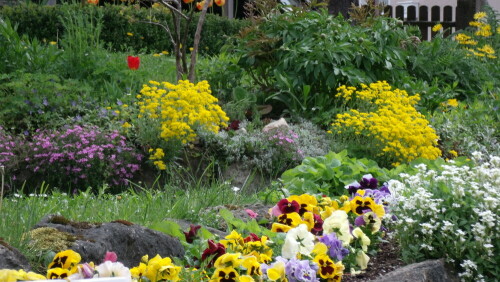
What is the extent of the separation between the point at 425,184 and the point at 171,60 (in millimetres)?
7945

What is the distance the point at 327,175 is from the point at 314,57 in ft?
10.8

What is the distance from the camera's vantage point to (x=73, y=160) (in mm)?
6340

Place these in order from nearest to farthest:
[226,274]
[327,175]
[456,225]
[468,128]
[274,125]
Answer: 1. [226,274]
2. [456,225]
3. [327,175]
4. [274,125]
5. [468,128]

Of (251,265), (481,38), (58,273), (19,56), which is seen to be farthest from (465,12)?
(58,273)

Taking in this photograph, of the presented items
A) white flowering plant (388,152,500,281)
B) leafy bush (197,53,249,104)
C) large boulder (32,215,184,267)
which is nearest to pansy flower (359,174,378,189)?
white flowering plant (388,152,500,281)

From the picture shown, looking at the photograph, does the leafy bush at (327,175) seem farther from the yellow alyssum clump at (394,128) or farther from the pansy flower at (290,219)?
the yellow alyssum clump at (394,128)

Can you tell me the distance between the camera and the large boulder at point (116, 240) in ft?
10.2

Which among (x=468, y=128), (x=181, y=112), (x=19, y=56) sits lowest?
(x=468, y=128)

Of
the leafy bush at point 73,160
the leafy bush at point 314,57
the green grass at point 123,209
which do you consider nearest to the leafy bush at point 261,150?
the leafy bush at point 73,160

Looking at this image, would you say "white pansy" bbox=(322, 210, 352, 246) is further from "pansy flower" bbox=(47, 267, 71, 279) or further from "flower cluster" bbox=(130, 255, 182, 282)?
"pansy flower" bbox=(47, 267, 71, 279)

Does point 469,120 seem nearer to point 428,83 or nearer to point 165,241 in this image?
point 428,83

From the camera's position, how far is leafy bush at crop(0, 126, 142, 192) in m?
6.31

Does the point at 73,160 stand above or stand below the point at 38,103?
below

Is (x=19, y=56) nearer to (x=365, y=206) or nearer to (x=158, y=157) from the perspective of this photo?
(x=158, y=157)
